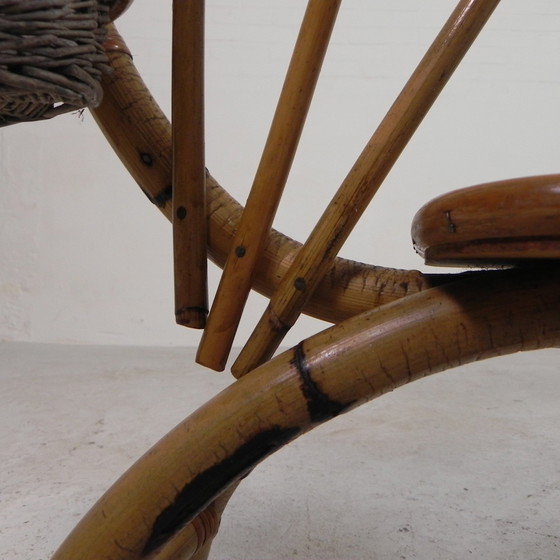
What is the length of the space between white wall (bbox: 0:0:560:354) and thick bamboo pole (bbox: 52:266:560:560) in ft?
5.32

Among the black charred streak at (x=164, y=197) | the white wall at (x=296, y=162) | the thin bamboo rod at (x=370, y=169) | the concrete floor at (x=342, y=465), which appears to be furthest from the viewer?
the white wall at (x=296, y=162)

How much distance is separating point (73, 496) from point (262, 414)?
64 centimetres

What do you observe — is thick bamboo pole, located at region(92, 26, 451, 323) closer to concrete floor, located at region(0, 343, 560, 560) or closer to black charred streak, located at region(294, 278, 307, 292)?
black charred streak, located at region(294, 278, 307, 292)

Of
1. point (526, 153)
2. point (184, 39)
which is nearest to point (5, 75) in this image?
point (184, 39)

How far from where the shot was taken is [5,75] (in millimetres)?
323

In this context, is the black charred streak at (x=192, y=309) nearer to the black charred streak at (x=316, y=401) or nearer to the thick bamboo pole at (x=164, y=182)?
the thick bamboo pole at (x=164, y=182)

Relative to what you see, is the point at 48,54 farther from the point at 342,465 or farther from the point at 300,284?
the point at 342,465

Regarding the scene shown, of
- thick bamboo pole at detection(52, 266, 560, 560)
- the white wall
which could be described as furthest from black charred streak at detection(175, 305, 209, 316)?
the white wall

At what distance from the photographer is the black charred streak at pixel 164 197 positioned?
1.66ft

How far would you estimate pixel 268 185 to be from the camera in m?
0.45

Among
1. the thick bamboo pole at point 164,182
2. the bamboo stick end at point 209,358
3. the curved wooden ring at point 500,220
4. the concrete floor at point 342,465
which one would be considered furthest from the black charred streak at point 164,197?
the concrete floor at point 342,465

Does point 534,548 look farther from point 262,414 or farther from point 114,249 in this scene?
point 114,249

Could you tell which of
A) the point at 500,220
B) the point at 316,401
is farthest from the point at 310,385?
the point at 500,220

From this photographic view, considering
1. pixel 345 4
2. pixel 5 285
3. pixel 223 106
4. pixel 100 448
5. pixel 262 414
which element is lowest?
pixel 5 285
